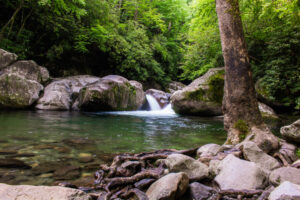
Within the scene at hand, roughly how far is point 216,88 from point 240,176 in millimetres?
9344

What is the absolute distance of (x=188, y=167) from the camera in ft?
8.54

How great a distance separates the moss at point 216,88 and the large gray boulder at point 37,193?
10.1 metres

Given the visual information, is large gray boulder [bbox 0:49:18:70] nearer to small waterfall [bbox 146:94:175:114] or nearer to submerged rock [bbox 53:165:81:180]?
small waterfall [bbox 146:94:175:114]

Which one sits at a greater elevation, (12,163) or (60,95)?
(60,95)

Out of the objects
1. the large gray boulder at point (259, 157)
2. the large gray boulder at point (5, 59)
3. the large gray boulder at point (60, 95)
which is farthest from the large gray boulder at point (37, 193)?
the large gray boulder at point (5, 59)

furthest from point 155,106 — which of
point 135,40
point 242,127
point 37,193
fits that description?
point 37,193

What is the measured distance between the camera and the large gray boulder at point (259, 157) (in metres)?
2.88

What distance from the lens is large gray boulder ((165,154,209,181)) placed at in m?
2.56

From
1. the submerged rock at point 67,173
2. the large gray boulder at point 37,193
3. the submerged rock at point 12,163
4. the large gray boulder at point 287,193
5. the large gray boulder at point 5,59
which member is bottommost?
the submerged rock at point 67,173

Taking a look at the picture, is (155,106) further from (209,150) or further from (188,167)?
(188,167)

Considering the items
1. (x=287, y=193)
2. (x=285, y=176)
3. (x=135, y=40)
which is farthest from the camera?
(x=135, y=40)

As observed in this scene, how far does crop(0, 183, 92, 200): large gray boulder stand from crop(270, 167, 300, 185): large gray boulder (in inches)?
78.8

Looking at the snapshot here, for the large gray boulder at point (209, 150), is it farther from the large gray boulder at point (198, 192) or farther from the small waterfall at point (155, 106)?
the small waterfall at point (155, 106)

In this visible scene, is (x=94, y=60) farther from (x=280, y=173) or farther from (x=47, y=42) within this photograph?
(x=280, y=173)
